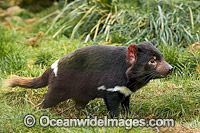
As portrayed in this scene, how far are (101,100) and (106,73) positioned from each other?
0.91 m

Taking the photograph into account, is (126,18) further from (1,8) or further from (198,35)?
(1,8)

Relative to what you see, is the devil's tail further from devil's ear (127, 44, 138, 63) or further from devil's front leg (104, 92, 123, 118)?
devil's ear (127, 44, 138, 63)

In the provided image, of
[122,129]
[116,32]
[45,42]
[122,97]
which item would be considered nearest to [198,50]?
[116,32]

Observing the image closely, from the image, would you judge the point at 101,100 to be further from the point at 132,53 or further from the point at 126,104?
the point at 132,53

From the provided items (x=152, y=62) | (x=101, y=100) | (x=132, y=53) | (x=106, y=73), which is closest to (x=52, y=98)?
(x=106, y=73)

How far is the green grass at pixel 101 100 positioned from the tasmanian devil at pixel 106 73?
0.92 feet

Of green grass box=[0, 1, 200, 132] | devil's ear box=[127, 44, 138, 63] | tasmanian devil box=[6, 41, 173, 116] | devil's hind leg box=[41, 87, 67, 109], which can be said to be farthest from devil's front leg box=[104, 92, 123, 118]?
devil's hind leg box=[41, 87, 67, 109]

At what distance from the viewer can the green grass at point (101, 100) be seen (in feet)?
10.0

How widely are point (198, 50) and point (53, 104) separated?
242 centimetres

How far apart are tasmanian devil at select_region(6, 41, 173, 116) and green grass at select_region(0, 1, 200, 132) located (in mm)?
281

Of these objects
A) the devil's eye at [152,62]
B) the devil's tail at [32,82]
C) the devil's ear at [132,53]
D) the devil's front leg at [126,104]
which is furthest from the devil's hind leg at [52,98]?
the devil's eye at [152,62]

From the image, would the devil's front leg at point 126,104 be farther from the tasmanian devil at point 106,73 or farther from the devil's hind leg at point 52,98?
the devil's hind leg at point 52,98

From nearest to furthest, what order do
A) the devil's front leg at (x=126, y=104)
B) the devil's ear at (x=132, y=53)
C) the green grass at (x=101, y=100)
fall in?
the devil's ear at (x=132, y=53)
the green grass at (x=101, y=100)
the devil's front leg at (x=126, y=104)

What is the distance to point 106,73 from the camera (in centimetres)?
289
